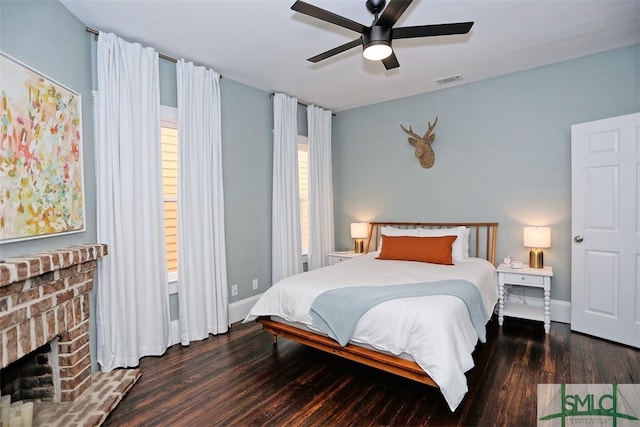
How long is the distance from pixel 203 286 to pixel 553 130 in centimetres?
415

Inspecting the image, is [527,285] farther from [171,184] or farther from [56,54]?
[56,54]

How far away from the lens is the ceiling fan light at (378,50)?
7.27 feet

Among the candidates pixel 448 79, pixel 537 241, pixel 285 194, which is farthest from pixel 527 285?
pixel 285 194

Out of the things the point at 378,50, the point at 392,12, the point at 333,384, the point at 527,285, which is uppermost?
the point at 392,12

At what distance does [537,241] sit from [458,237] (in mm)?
780

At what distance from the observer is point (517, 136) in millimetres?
3914

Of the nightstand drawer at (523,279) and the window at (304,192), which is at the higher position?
the window at (304,192)

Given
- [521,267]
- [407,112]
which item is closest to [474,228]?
[521,267]

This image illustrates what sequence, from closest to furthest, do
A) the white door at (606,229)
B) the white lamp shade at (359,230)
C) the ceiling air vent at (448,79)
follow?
the white door at (606,229) → the ceiling air vent at (448,79) → the white lamp shade at (359,230)

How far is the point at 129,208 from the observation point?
2836 millimetres

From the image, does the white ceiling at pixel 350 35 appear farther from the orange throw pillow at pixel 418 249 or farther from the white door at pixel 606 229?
the orange throw pillow at pixel 418 249

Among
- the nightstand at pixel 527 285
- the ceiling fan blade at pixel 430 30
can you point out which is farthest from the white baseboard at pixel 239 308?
the ceiling fan blade at pixel 430 30

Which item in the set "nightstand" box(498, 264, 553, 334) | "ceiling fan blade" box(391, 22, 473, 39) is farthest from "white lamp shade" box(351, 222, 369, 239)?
"ceiling fan blade" box(391, 22, 473, 39)

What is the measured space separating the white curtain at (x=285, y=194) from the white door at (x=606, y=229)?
314 cm
